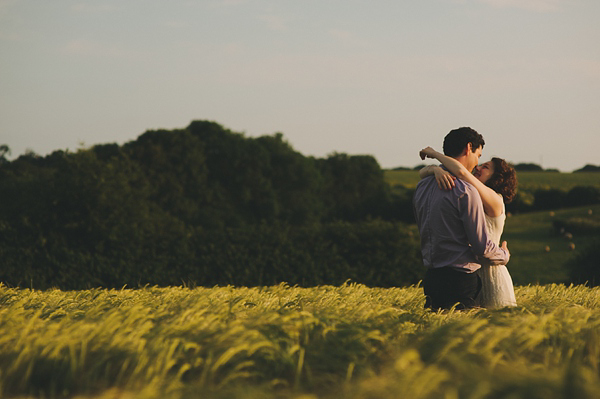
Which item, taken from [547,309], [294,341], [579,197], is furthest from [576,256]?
[579,197]

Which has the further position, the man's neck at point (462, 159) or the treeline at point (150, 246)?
the treeline at point (150, 246)

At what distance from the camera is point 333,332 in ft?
12.5

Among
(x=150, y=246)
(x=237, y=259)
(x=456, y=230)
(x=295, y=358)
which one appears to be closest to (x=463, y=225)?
(x=456, y=230)

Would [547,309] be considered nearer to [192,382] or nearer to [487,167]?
[487,167]

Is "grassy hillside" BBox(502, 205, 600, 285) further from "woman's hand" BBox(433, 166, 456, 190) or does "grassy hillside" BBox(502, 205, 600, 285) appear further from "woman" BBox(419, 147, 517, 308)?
"woman's hand" BBox(433, 166, 456, 190)

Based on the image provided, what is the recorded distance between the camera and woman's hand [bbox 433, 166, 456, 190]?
4.78 metres

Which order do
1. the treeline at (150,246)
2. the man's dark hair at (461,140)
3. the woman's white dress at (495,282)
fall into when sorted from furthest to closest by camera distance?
the treeline at (150,246) < the woman's white dress at (495,282) < the man's dark hair at (461,140)

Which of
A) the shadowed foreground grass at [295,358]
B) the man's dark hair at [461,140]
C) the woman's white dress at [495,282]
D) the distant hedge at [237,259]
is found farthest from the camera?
the distant hedge at [237,259]

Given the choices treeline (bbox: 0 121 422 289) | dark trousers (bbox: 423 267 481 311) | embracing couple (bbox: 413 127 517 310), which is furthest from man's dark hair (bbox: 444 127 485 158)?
treeline (bbox: 0 121 422 289)

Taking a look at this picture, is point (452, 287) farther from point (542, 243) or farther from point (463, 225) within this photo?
point (542, 243)

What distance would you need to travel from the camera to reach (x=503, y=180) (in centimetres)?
526

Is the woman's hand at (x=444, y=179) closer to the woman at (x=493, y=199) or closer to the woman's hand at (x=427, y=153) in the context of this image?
the woman at (x=493, y=199)

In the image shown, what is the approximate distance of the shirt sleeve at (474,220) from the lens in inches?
185

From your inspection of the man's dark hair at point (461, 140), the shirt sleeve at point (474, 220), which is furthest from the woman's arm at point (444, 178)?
the man's dark hair at point (461, 140)
